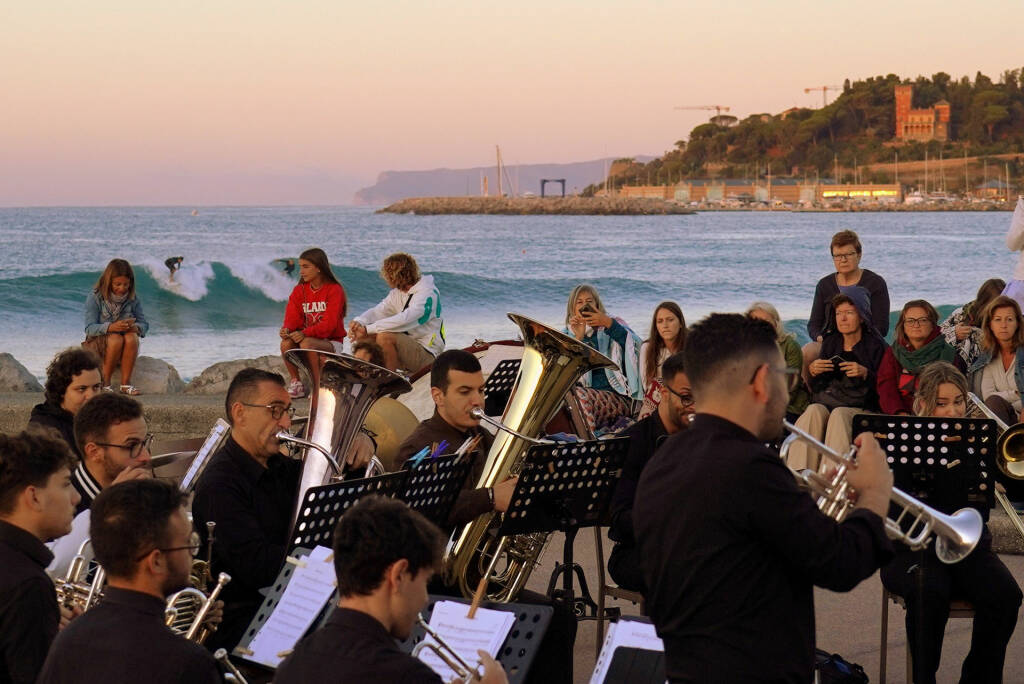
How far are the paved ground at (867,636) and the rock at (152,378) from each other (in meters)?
Result: 4.35

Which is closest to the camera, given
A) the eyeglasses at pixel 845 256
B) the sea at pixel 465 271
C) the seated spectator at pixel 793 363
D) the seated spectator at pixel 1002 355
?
the seated spectator at pixel 1002 355

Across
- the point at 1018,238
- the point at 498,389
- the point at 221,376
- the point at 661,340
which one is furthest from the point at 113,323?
the point at 1018,238

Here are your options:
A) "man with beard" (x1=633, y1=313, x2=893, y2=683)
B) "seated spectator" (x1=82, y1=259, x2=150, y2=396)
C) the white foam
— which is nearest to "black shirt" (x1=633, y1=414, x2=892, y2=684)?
"man with beard" (x1=633, y1=313, x2=893, y2=683)

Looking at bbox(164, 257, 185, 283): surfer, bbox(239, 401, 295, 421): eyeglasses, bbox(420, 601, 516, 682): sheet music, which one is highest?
bbox(239, 401, 295, 421): eyeglasses

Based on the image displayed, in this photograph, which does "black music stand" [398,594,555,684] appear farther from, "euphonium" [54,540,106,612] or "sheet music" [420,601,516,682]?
"euphonium" [54,540,106,612]

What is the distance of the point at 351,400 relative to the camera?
4.74 metres

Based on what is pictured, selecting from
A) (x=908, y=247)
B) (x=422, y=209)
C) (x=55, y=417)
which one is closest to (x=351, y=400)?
(x=55, y=417)

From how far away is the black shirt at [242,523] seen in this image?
420 cm

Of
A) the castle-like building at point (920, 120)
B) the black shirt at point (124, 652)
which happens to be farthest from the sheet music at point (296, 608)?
the castle-like building at point (920, 120)

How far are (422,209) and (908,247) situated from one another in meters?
66.9

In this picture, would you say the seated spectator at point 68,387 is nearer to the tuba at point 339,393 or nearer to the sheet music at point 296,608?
the tuba at point 339,393

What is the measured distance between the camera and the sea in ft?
73.8

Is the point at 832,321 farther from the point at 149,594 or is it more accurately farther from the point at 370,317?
the point at 149,594

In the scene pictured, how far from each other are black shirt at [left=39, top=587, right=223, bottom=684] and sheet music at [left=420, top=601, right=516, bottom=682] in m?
0.98
